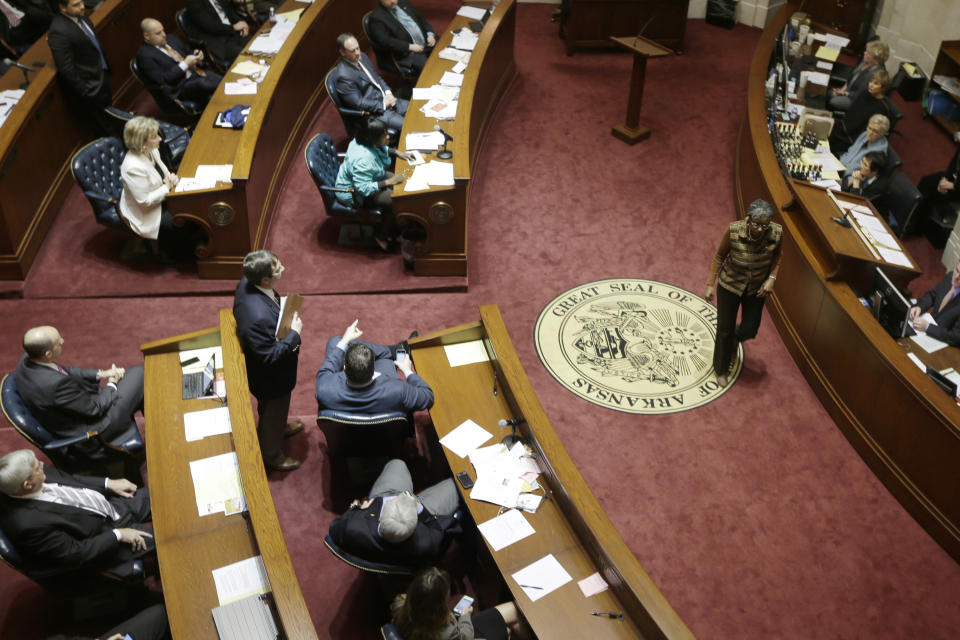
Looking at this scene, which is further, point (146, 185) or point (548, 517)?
point (146, 185)

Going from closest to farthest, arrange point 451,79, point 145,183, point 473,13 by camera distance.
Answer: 1. point 145,183
2. point 451,79
3. point 473,13

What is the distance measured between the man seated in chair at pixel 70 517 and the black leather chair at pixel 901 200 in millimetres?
6068

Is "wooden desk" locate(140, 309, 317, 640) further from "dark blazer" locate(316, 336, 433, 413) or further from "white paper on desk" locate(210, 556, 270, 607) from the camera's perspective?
"dark blazer" locate(316, 336, 433, 413)

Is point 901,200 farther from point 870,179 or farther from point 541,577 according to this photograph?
point 541,577

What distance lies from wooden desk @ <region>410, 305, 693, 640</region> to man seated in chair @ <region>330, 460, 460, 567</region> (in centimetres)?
30

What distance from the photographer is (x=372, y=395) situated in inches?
174

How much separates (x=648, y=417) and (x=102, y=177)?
441 centimetres

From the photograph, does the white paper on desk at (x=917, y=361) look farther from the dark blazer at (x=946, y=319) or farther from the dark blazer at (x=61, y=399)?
the dark blazer at (x=61, y=399)

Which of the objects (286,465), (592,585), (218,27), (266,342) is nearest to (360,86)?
(218,27)

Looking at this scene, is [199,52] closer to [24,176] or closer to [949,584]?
[24,176]

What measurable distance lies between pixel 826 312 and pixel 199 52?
19.5ft

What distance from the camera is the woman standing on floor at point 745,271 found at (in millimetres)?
5172

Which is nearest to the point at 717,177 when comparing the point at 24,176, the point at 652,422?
the point at 652,422

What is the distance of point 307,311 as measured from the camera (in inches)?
251
